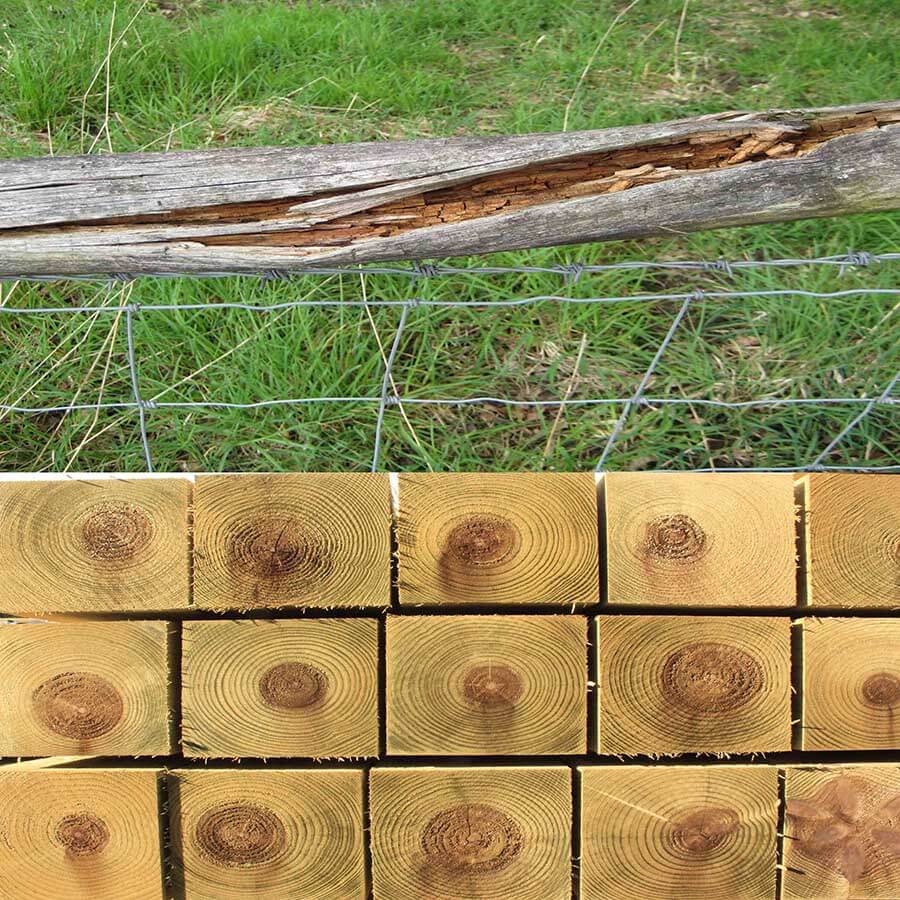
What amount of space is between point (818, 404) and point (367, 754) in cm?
185

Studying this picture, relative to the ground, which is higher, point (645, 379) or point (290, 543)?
point (290, 543)

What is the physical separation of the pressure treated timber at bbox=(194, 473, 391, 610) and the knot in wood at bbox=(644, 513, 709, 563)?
1.40 ft

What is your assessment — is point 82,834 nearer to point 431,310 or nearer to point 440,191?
point 440,191

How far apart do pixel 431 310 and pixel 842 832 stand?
6.11 feet

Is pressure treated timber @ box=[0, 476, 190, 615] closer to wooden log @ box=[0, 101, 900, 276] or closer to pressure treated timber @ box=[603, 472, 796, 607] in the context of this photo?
wooden log @ box=[0, 101, 900, 276]

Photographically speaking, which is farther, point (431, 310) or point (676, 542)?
point (431, 310)

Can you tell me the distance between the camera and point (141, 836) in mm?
1438

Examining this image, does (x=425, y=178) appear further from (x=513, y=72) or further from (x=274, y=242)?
(x=513, y=72)

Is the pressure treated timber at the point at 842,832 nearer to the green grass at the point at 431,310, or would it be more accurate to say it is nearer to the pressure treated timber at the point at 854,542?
the pressure treated timber at the point at 854,542

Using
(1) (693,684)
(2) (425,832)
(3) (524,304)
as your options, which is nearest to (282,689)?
(2) (425,832)

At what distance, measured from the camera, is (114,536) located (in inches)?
57.6

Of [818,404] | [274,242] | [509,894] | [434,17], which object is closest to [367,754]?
[509,894]

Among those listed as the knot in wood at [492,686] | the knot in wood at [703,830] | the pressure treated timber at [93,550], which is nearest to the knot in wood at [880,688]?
the knot in wood at [703,830]

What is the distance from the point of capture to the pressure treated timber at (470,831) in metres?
1.44
